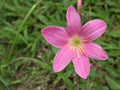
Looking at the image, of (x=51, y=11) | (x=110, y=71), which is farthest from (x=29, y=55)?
(x=110, y=71)

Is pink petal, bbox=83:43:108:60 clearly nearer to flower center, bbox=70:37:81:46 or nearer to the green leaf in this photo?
flower center, bbox=70:37:81:46

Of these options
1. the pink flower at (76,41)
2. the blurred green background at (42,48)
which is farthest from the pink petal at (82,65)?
the blurred green background at (42,48)

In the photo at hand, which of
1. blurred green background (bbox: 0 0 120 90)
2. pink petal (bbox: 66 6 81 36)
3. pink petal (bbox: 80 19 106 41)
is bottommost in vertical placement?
blurred green background (bbox: 0 0 120 90)

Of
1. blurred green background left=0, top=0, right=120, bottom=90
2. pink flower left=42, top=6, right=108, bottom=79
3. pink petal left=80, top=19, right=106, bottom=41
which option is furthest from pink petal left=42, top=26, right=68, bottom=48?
blurred green background left=0, top=0, right=120, bottom=90

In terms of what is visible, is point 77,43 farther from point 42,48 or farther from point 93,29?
point 42,48

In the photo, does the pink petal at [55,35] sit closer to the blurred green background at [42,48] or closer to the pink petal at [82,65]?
the pink petal at [82,65]
